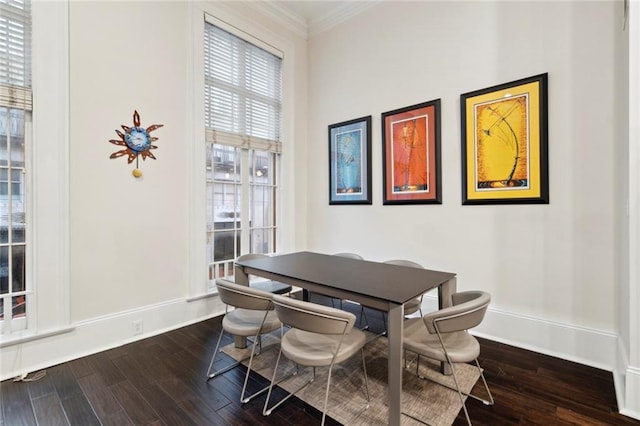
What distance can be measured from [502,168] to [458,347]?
1799 mm

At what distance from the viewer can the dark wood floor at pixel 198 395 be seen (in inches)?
68.4

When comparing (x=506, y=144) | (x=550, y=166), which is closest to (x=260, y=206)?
(x=506, y=144)

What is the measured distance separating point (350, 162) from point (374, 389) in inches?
105

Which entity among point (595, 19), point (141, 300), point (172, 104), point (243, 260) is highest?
point (595, 19)

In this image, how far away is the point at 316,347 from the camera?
1.74 metres

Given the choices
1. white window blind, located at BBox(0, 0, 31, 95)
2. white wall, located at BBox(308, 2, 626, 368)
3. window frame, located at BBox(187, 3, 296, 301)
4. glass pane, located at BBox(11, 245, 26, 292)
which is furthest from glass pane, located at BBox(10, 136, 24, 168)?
white wall, located at BBox(308, 2, 626, 368)

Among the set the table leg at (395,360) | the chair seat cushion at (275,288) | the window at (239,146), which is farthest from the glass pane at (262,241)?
the table leg at (395,360)

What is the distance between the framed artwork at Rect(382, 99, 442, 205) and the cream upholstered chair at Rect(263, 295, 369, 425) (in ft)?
6.36

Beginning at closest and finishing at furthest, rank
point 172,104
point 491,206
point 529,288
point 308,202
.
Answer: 1. point 529,288
2. point 491,206
3. point 172,104
4. point 308,202

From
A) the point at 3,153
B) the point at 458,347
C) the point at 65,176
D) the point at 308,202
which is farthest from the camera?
the point at 308,202

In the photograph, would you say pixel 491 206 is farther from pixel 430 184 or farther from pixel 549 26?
pixel 549 26

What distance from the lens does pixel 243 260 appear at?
283cm

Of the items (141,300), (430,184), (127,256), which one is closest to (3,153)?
(127,256)

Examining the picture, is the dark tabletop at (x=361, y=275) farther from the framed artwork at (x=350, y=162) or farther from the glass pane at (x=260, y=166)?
the glass pane at (x=260, y=166)
